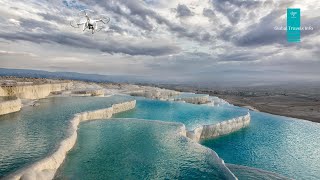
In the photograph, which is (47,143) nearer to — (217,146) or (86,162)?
(86,162)

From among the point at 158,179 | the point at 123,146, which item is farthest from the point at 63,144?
the point at 158,179

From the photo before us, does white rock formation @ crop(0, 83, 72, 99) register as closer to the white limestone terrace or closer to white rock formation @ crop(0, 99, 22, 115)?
the white limestone terrace

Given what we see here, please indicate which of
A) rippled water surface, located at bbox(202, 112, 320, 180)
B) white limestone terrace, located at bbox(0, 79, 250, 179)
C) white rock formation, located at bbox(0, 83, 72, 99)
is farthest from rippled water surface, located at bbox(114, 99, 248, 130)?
white rock formation, located at bbox(0, 83, 72, 99)

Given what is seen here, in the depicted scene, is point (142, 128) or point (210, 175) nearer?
point (210, 175)

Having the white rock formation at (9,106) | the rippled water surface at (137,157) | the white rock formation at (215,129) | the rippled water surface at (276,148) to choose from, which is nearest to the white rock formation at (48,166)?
the rippled water surface at (137,157)

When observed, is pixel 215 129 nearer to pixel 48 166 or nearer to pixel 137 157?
pixel 137 157

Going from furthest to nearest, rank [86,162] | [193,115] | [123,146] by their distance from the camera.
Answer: [193,115]
[123,146]
[86,162]

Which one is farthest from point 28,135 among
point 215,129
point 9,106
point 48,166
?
point 215,129
